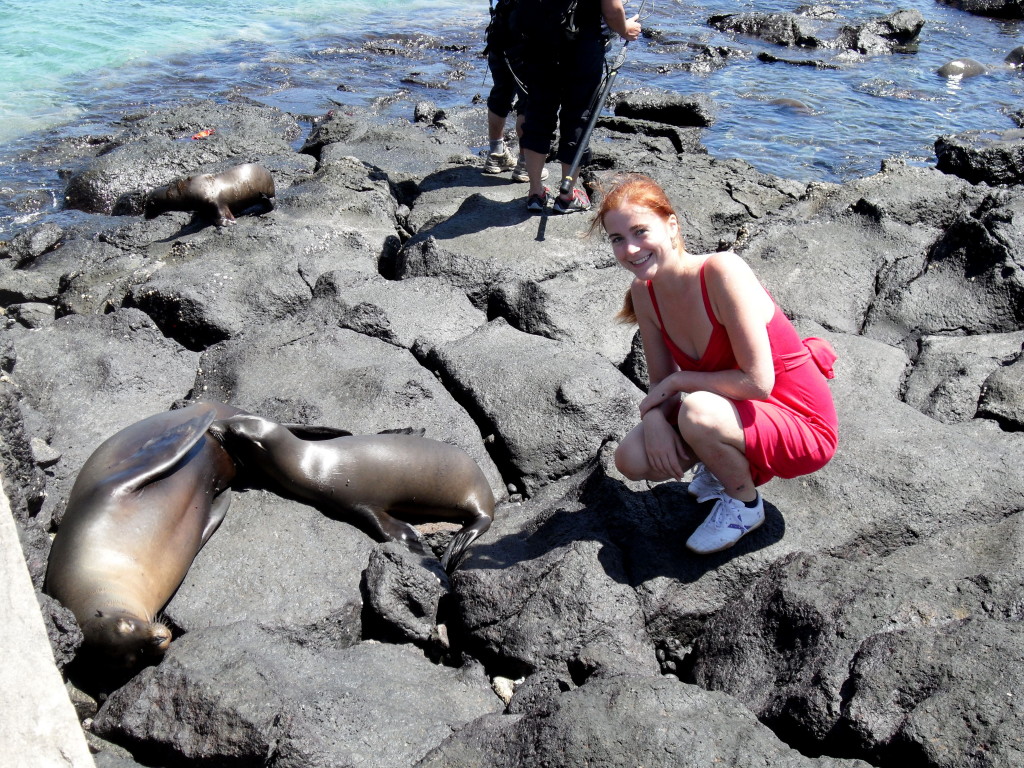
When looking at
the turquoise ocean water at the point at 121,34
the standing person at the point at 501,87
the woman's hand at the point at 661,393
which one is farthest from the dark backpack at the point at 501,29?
the turquoise ocean water at the point at 121,34

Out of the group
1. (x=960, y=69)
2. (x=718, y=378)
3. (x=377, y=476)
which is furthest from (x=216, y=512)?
(x=960, y=69)

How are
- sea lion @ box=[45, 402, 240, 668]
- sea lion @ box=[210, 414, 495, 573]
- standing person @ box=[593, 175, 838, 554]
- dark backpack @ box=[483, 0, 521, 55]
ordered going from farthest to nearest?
dark backpack @ box=[483, 0, 521, 55], sea lion @ box=[210, 414, 495, 573], sea lion @ box=[45, 402, 240, 668], standing person @ box=[593, 175, 838, 554]

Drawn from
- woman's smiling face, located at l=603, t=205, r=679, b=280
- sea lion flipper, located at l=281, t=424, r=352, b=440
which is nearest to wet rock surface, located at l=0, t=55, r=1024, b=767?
sea lion flipper, located at l=281, t=424, r=352, b=440

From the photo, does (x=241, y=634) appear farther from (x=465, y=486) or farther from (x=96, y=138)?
(x=96, y=138)

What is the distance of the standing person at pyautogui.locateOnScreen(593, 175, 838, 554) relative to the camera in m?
2.95

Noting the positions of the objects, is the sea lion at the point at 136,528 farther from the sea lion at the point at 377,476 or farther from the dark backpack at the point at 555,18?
the dark backpack at the point at 555,18

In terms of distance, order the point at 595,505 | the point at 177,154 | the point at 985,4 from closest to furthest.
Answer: the point at 595,505 < the point at 177,154 < the point at 985,4

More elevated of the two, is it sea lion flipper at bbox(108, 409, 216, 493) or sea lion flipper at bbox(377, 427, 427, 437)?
sea lion flipper at bbox(108, 409, 216, 493)

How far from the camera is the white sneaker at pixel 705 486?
3.37 metres

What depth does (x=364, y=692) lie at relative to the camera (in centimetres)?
276

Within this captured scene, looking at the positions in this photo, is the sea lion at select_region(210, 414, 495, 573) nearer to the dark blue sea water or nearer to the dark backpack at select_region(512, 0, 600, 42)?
the dark backpack at select_region(512, 0, 600, 42)

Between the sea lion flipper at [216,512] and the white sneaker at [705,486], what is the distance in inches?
75.1

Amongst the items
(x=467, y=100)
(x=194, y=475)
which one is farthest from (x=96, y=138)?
(x=194, y=475)

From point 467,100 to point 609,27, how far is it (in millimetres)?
6561
